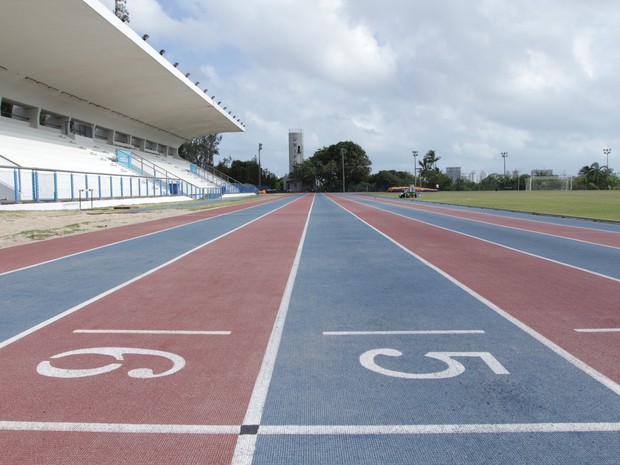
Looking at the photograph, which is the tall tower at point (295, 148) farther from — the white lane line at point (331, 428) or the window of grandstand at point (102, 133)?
the white lane line at point (331, 428)

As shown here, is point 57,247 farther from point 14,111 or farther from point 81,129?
point 81,129

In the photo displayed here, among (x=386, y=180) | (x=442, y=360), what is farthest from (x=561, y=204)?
(x=386, y=180)

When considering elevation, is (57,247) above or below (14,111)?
below

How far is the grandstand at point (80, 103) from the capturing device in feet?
89.4

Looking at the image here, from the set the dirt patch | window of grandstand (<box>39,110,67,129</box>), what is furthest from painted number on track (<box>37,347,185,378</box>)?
window of grandstand (<box>39,110,67,129</box>)

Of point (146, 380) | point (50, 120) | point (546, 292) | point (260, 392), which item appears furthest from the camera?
point (50, 120)

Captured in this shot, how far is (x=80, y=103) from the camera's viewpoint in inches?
1740

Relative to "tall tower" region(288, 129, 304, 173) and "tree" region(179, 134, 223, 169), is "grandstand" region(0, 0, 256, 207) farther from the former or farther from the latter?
"tall tower" region(288, 129, 304, 173)

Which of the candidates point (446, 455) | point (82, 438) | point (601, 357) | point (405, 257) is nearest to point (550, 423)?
point (446, 455)

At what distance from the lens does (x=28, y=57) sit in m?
32.5

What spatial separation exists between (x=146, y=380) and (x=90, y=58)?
37.7 metres

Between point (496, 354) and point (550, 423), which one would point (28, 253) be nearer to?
point (496, 354)

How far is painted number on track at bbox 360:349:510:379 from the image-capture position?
358cm

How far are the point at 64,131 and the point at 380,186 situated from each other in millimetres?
74340
